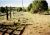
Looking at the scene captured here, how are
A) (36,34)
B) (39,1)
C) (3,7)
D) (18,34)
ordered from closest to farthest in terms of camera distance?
(18,34) < (36,34) < (3,7) < (39,1)

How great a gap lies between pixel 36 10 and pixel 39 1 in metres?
0.46

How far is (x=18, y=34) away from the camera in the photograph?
2.34m

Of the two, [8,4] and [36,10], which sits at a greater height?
[8,4]

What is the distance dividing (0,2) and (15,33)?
1.10 meters

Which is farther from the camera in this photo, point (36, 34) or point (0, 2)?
point (0, 2)

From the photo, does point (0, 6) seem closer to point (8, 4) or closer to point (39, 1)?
point (8, 4)

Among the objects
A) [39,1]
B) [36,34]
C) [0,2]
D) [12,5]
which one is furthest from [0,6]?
[39,1]

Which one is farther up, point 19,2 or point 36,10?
point 19,2

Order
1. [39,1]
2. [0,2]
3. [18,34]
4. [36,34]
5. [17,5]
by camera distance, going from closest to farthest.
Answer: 1. [18,34]
2. [36,34]
3. [0,2]
4. [17,5]
5. [39,1]

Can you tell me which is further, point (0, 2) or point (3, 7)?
point (3, 7)

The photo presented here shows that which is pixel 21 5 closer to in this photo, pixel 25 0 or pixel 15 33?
pixel 25 0

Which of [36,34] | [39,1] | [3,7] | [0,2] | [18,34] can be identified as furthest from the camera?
[39,1]

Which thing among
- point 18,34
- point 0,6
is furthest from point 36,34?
point 0,6

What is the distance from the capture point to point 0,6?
3.26 meters
